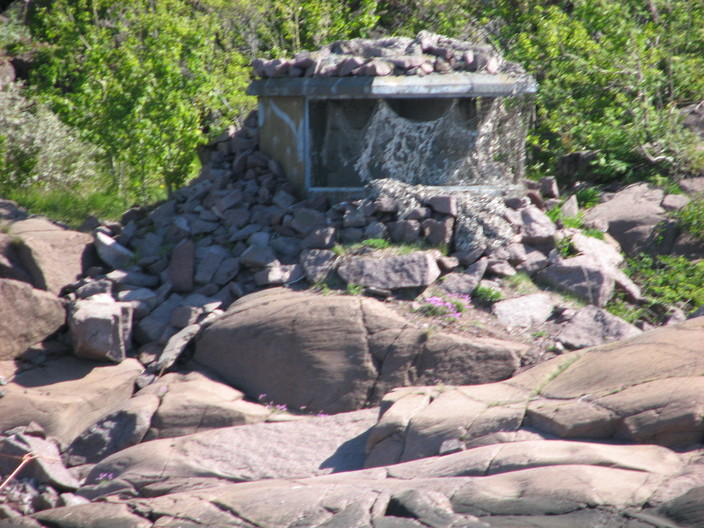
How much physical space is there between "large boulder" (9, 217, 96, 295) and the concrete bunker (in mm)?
1914

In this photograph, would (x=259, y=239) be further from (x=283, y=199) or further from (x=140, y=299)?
(x=140, y=299)

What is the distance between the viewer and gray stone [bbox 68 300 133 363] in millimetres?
6418

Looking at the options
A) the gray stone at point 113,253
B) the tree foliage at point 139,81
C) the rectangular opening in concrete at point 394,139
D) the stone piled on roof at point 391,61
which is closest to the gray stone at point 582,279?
the rectangular opening in concrete at point 394,139

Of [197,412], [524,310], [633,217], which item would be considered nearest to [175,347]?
[197,412]

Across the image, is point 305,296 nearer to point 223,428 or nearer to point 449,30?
point 223,428

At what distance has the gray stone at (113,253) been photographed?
7324 millimetres

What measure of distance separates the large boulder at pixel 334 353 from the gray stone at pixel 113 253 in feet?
4.24

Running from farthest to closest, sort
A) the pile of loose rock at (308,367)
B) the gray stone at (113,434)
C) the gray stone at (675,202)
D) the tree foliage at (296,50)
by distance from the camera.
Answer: the tree foliage at (296,50) < the gray stone at (675,202) < the gray stone at (113,434) < the pile of loose rock at (308,367)

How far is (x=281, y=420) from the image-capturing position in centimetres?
591

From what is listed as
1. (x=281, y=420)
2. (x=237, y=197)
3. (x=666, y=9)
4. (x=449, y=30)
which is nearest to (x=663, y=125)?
(x=666, y=9)

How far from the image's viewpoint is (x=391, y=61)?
7125 millimetres

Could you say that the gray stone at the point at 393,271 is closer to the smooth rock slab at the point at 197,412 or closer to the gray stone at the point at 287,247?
the gray stone at the point at 287,247

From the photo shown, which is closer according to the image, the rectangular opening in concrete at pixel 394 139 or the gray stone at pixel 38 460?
the gray stone at pixel 38 460

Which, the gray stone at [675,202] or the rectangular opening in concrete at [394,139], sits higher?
the rectangular opening in concrete at [394,139]
